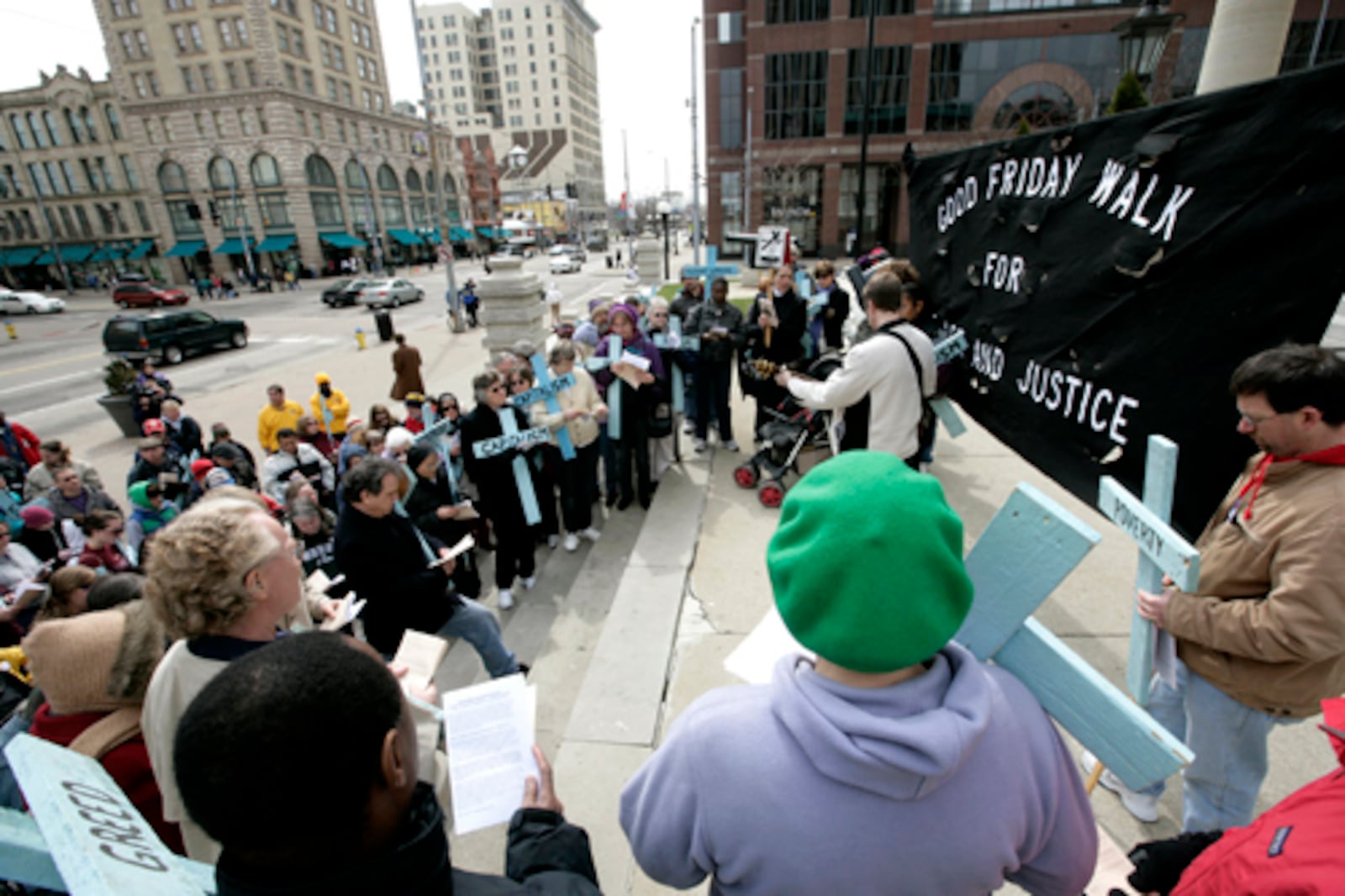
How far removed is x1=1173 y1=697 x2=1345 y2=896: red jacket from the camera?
3.46ft

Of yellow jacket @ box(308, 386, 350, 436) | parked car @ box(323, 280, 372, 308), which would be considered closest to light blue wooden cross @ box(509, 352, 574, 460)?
yellow jacket @ box(308, 386, 350, 436)

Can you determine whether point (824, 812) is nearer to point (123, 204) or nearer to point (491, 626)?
point (491, 626)

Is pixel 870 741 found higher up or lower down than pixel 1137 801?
higher up

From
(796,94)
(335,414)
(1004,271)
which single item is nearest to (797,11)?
(796,94)

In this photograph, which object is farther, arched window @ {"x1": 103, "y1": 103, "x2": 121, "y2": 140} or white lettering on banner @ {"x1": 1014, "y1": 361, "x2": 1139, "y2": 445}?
arched window @ {"x1": 103, "y1": 103, "x2": 121, "y2": 140}

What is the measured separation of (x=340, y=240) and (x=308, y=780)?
54992mm

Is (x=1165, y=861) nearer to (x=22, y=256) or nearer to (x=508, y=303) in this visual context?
(x=508, y=303)

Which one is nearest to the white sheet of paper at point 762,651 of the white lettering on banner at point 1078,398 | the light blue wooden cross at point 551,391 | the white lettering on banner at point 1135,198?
the white lettering on banner at point 1078,398

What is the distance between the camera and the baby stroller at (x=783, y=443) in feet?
18.2

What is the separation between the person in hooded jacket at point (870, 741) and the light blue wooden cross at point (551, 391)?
4349 mm

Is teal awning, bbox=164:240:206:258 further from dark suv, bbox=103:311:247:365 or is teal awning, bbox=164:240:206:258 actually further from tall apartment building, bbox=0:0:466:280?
dark suv, bbox=103:311:247:365

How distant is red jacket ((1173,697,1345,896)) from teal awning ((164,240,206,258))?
2301 inches

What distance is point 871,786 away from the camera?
0.90m

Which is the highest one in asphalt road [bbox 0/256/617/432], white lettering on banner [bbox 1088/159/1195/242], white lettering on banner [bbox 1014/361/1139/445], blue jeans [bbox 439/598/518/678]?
white lettering on banner [bbox 1088/159/1195/242]
